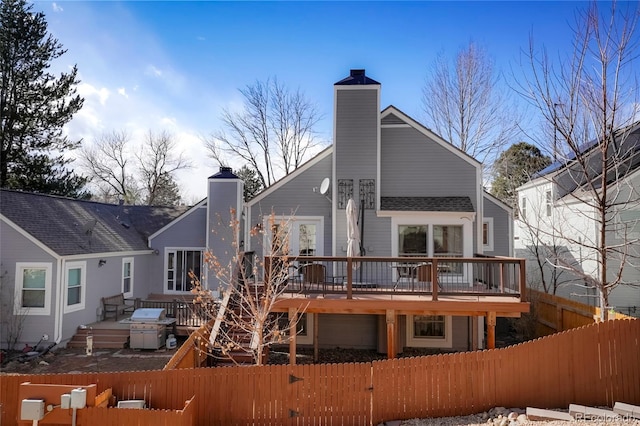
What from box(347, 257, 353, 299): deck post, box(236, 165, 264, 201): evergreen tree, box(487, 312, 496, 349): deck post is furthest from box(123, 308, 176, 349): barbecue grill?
box(236, 165, 264, 201): evergreen tree

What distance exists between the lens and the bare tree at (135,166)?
3575cm

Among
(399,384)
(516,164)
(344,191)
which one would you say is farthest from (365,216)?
(516,164)

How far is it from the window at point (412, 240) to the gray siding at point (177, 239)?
9508mm

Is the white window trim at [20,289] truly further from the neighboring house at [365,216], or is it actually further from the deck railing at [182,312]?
the deck railing at [182,312]

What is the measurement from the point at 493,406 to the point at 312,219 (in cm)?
728

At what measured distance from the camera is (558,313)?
12.1 meters

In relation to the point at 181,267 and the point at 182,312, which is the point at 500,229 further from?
the point at 181,267

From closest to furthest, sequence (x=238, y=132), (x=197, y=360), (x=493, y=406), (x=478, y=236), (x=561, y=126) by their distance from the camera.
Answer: (x=493, y=406) < (x=561, y=126) < (x=197, y=360) < (x=478, y=236) < (x=238, y=132)

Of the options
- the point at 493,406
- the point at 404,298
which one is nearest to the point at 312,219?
the point at 404,298

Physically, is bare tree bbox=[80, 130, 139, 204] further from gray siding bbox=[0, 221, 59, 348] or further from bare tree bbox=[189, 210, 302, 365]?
bare tree bbox=[189, 210, 302, 365]

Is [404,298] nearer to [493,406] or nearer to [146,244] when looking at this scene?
[493,406]

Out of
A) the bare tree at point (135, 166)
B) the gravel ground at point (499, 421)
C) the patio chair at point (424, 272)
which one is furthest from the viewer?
the bare tree at point (135, 166)

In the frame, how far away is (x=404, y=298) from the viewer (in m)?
9.30

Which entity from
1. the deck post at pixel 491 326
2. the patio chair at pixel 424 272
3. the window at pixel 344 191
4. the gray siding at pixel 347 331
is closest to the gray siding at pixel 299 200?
the window at pixel 344 191
